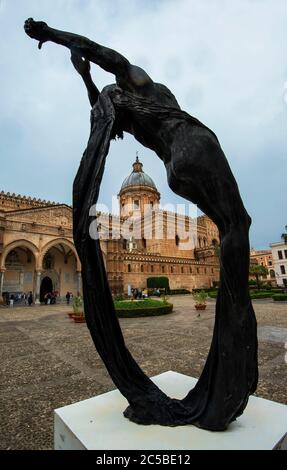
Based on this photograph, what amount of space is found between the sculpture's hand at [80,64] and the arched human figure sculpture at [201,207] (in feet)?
0.06

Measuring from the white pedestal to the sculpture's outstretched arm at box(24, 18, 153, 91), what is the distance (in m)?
3.00

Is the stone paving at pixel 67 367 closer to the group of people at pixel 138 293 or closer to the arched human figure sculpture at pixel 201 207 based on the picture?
the arched human figure sculpture at pixel 201 207

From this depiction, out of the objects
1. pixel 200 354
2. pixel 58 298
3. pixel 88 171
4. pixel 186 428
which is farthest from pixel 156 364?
pixel 58 298

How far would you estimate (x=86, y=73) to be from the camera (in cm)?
269

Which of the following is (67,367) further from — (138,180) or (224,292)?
(138,180)

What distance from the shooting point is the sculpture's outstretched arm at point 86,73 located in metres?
2.60

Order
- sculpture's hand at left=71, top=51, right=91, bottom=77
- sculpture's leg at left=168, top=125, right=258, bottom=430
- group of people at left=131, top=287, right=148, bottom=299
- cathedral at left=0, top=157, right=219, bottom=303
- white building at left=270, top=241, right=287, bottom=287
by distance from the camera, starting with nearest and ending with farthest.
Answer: sculpture's leg at left=168, top=125, right=258, bottom=430
sculpture's hand at left=71, top=51, right=91, bottom=77
cathedral at left=0, top=157, right=219, bottom=303
group of people at left=131, top=287, right=148, bottom=299
white building at left=270, top=241, right=287, bottom=287

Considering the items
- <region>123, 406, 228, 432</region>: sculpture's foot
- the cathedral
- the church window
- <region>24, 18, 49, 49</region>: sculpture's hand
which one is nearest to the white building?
the cathedral

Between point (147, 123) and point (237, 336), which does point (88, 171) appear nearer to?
point (147, 123)

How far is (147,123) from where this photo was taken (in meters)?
2.49

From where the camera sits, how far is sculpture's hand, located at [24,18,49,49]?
235cm

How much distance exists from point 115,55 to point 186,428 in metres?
3.35

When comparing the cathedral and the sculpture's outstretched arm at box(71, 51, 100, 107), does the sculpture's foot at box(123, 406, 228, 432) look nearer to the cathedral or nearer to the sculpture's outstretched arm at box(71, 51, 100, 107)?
the sculpture's outstretched arm at box(71, 51, 100, 107)
